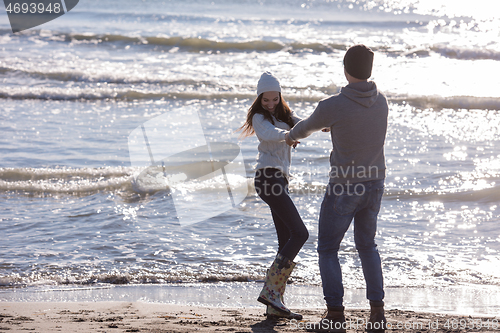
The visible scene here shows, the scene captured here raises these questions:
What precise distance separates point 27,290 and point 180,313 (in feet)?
5.32

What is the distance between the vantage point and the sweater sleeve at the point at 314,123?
3117 millimetres

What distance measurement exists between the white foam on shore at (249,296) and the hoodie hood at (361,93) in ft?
5.89

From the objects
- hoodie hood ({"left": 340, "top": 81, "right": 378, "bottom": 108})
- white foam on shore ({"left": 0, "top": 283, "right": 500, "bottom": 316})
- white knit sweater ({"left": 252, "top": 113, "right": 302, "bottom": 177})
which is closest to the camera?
hoodie hood ({"left": 340, "top": 81, "right": 378, "bottom": 108})

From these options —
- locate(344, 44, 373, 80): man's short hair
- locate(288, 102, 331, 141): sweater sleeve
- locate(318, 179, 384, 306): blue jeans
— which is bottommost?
locate(318, 179, 384, 306): blue jeans

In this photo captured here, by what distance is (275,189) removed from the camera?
12.0 feet

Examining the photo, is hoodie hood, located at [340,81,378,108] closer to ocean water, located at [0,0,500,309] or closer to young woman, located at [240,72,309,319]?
young woman, located at [240,72,309,319]

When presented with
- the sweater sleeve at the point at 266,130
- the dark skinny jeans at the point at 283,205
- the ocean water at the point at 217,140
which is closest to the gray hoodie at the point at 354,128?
the sweater sleeve at the point at 266,130

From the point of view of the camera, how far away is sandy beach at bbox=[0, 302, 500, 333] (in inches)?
135

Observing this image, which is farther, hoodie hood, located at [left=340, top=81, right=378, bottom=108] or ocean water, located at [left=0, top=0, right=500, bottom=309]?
ocean water, located at [left=0, top=0, right=500, bottom=309]

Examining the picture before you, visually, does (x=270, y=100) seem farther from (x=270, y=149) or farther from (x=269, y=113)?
(x=270, y=149)

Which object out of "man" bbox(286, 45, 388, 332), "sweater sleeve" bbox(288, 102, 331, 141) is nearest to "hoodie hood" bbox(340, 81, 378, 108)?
"man" bbox(286, 45, 388, 332)

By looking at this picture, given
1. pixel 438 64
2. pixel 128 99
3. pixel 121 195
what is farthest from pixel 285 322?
pixel 438 64

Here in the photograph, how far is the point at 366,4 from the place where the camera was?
3588 centimetres

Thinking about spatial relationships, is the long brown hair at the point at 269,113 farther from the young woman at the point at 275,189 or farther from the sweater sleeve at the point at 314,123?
the sweater sleeve at the point at 314,123
